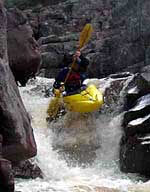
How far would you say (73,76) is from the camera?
8.34m

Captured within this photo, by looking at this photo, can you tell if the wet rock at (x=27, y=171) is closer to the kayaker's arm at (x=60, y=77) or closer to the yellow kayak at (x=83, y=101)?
the yellow kayak at (x=83, y=101)

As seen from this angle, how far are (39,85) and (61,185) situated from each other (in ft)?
23.2

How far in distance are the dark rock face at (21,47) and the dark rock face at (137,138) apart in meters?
2.73

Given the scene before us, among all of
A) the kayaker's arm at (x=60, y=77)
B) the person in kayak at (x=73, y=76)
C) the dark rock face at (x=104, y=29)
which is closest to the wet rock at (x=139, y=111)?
the person in kayak at (x=73, y=76)

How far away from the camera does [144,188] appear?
19.1 ft

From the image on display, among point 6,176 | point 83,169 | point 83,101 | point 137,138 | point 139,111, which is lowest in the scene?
point 83,169

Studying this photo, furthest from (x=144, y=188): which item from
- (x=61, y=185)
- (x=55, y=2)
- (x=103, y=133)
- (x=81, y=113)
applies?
(x=55, y=2)

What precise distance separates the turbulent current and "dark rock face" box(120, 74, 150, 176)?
197mm

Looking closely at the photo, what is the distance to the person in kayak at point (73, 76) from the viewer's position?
826 centimetres

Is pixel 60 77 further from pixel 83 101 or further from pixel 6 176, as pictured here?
pixel 6 176

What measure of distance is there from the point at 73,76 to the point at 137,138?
198 centimetres

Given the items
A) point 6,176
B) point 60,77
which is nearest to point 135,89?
point 60,77

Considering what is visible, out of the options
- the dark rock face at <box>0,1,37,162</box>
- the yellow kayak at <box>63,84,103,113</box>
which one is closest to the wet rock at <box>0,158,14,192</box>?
the dark rock face at <box>0,1,37,162</box>

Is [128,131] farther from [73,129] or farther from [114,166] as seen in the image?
[73,129]
